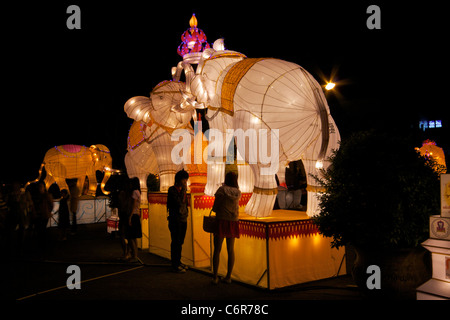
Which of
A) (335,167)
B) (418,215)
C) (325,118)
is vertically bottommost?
(418,215)

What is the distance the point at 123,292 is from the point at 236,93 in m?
2.90

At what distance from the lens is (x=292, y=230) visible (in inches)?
186

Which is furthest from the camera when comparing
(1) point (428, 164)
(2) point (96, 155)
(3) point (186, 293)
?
(2) point (96, 155)

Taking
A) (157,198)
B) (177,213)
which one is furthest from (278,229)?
(157,198)

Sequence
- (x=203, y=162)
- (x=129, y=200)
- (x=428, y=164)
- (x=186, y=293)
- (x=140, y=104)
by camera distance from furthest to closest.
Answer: (x=140, y=104)
(x=203, y=162)
(x=129, y=200)
(x=186, y=293)
(x=428, y=164)

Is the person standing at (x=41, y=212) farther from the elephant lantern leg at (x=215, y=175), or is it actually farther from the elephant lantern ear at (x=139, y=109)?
the elephant lantern leg at (x=215, y=175)

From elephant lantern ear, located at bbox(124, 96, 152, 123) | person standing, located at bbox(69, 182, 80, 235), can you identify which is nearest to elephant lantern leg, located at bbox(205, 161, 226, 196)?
elephant lantern ear, located at bbox(124, 96, 152, 123)

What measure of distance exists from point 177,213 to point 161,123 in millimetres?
2765

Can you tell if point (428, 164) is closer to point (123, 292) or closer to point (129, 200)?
point (123, 292)

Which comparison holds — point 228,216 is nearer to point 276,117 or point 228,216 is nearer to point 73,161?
point 276,117

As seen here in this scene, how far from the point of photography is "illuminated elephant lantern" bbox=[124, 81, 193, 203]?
772 centimetres

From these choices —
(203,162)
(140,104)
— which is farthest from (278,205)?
(140,104)

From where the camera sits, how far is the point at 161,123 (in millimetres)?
7797

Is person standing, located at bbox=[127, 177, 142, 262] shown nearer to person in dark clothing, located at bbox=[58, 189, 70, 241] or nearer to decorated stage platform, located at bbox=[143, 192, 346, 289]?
decorated stage platform, located at bbox=[143, 192, 346, 289]
